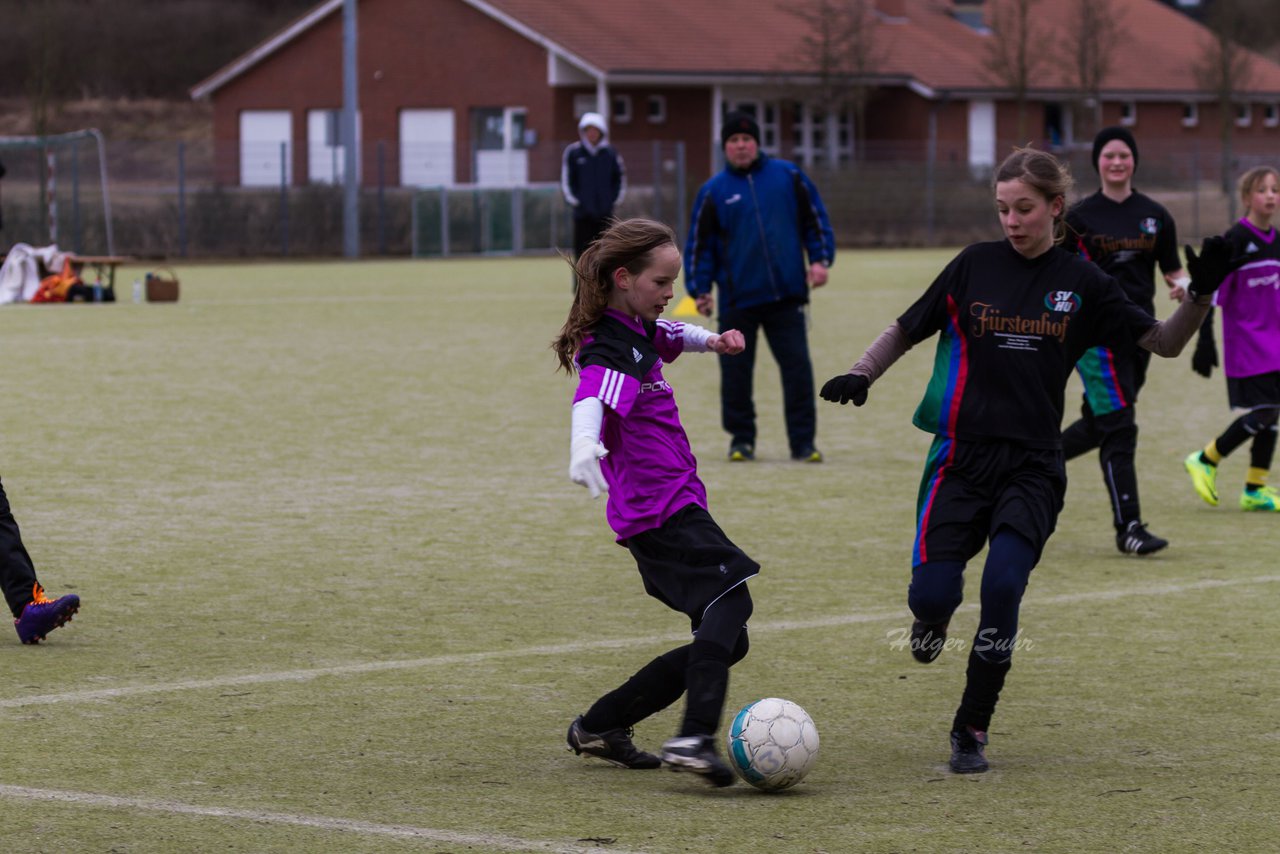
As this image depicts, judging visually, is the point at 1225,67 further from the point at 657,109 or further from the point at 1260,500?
the point at 1260,500

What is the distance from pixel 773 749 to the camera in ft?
17.1

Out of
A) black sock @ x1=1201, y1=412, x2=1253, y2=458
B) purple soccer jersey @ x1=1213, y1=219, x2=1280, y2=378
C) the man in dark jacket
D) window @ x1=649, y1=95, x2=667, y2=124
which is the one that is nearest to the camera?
purple soccer jersey @ x1=1213, y1=219, x2=1280, y2=378

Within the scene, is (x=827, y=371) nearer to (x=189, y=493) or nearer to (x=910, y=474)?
(x=910, y=474)

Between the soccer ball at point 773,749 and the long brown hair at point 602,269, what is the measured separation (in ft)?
3.42

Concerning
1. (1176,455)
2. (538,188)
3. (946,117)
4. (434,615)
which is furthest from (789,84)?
(434,615)

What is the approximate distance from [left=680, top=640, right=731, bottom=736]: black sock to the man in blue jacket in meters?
6.92

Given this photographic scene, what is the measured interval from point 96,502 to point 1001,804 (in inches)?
253

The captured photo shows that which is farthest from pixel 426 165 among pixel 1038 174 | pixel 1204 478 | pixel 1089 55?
pixel 1038 174

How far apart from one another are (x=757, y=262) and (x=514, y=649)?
5.53m

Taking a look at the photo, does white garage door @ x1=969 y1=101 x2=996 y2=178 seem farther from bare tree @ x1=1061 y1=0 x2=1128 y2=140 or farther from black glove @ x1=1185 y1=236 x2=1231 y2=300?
black glove @ x1=1185 y1=236 x2=1231 y2=300

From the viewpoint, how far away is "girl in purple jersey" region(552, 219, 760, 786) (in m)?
5.27

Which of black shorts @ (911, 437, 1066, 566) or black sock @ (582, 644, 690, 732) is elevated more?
black shorts @ (911, 437, 1066, 566)

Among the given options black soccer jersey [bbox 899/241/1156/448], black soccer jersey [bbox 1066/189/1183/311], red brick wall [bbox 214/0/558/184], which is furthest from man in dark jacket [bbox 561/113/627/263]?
red brick wall [bbox 214/0/558/184]

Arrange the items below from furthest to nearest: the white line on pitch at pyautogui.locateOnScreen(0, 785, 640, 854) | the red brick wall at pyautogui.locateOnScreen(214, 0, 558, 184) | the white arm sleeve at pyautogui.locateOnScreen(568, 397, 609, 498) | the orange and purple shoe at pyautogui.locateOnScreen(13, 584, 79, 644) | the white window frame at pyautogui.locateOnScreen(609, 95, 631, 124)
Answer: the white window frame at pyautogui.locateOnScreen(609, 95, 631, 124)
the red brick wall at pyautogui.locateOnScreen(214, 0, 558, 184)
the orange and purple shoe at pyautogui.locateOnScreen(13, 584, 79, 644)
the white arm sleeve at pyautogui.locateOnScreen(568, 397, 609, 498)
the white line on pitch at pyautogui.locateOnScreen(0, 785, 640, 854)
